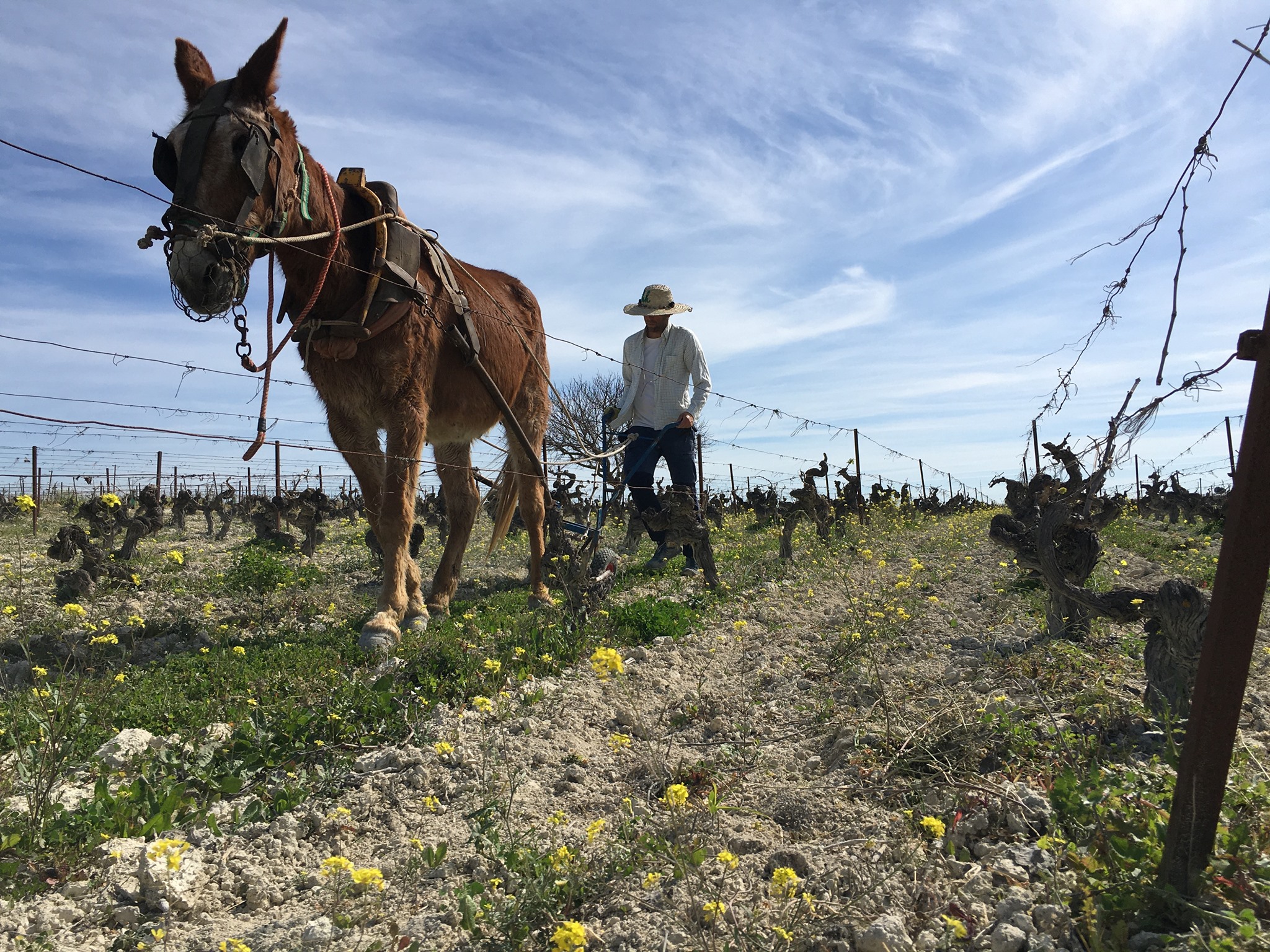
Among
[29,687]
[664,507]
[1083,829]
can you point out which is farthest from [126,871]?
[664,507]

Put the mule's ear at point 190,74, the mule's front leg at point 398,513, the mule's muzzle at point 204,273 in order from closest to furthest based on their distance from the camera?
the mule's muzzle at point 204,273 → the mule's ear at point 190,74 → the mule's front leg at point 398,513

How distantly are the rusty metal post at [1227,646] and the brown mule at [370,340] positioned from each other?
2.88m

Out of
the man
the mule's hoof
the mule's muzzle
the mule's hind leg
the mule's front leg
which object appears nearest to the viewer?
the mule's muzzle

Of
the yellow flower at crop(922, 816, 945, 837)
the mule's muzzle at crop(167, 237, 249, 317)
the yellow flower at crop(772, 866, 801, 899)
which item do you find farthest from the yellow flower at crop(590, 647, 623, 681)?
the mule's muzzle at crop(167, 237, 249, 317)

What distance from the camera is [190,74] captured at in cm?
349

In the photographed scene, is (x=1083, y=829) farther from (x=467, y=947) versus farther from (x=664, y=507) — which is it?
(x=664, y=507)

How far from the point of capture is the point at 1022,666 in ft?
10.6

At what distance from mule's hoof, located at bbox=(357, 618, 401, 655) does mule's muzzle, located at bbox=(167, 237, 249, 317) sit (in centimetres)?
171

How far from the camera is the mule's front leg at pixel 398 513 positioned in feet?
13.6

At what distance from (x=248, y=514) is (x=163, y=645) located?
44.4ft

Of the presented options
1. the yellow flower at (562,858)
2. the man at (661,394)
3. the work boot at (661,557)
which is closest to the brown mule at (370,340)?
the man at (661,394)

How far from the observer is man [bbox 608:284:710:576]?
21.4 ft

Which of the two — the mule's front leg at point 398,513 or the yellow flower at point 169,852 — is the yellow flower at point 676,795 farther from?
the mule's front leg at point 398,513

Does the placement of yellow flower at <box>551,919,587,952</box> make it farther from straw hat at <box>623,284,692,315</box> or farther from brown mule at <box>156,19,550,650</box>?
straw hat at <box>623,284,692,315</box>
